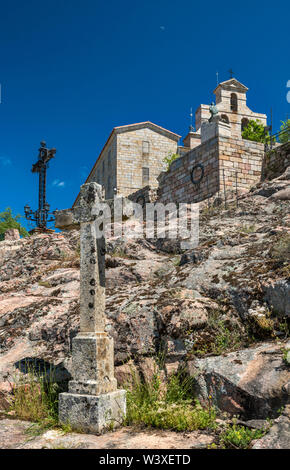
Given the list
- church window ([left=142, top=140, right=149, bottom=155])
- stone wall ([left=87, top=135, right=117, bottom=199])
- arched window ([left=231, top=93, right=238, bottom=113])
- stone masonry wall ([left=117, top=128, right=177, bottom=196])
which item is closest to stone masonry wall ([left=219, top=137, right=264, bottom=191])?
stone masonry wall ([left=117, top=128, right=177, bottom=196])

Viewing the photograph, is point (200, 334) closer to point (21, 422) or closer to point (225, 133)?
point (21, 422)

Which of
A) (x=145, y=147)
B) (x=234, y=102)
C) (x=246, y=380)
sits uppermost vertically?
(x=234, y=102)

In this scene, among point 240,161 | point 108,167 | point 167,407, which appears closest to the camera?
point 167,407

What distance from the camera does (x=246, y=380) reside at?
150 inches

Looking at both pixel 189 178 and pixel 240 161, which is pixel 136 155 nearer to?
A: pixel 189 178

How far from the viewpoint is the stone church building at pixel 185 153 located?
47.0ft

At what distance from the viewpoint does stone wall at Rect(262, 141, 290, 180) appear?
13490 mm

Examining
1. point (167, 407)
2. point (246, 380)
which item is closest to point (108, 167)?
point (167, 407)

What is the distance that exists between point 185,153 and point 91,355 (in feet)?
47.1

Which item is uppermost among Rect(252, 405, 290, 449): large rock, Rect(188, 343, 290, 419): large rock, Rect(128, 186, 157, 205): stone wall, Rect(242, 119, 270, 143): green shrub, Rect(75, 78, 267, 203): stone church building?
Rect(242, 119, 270, 143): green shrub

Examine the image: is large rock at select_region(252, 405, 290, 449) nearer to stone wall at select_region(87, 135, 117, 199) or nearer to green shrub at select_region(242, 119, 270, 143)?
stone wall at select_region(87, 135, 117, 199)

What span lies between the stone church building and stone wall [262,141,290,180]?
292 millimetres
